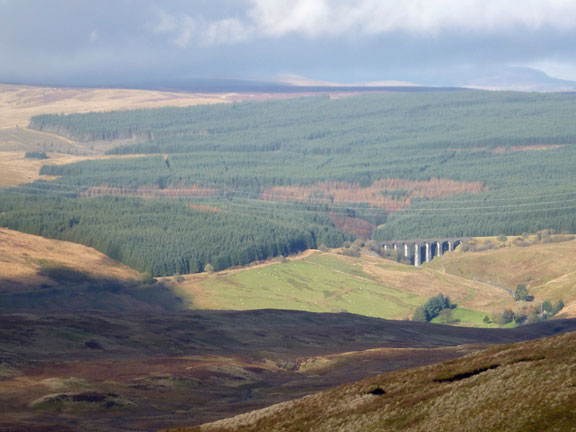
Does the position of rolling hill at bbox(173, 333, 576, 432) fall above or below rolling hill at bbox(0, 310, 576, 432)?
above

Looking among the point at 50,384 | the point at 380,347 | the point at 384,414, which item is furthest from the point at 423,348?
the point at 384,414

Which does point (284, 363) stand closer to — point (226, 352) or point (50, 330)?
point (226, 352)

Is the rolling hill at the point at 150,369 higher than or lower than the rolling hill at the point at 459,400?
lower

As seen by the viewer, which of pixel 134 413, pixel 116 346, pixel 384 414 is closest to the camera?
pixel 384 414

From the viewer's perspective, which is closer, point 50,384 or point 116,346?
point 50,384

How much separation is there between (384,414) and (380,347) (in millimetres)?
113534

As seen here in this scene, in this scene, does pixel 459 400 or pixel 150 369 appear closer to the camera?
pixel 459 400

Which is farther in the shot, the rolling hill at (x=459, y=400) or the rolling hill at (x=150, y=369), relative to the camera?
the rolling hill at (x=150, y=369)

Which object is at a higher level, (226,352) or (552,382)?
(552,382)

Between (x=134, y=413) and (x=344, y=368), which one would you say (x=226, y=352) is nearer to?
(x=344, y=368)

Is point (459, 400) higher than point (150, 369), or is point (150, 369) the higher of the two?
point (459, 400)

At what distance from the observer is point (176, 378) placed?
488 ft

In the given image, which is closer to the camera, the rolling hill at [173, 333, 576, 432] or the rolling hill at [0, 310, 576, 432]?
the rolling hill at [173, 333, 576, 432]

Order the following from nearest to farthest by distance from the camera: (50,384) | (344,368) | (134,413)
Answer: (134,413)
(50,384)
(344,368)
